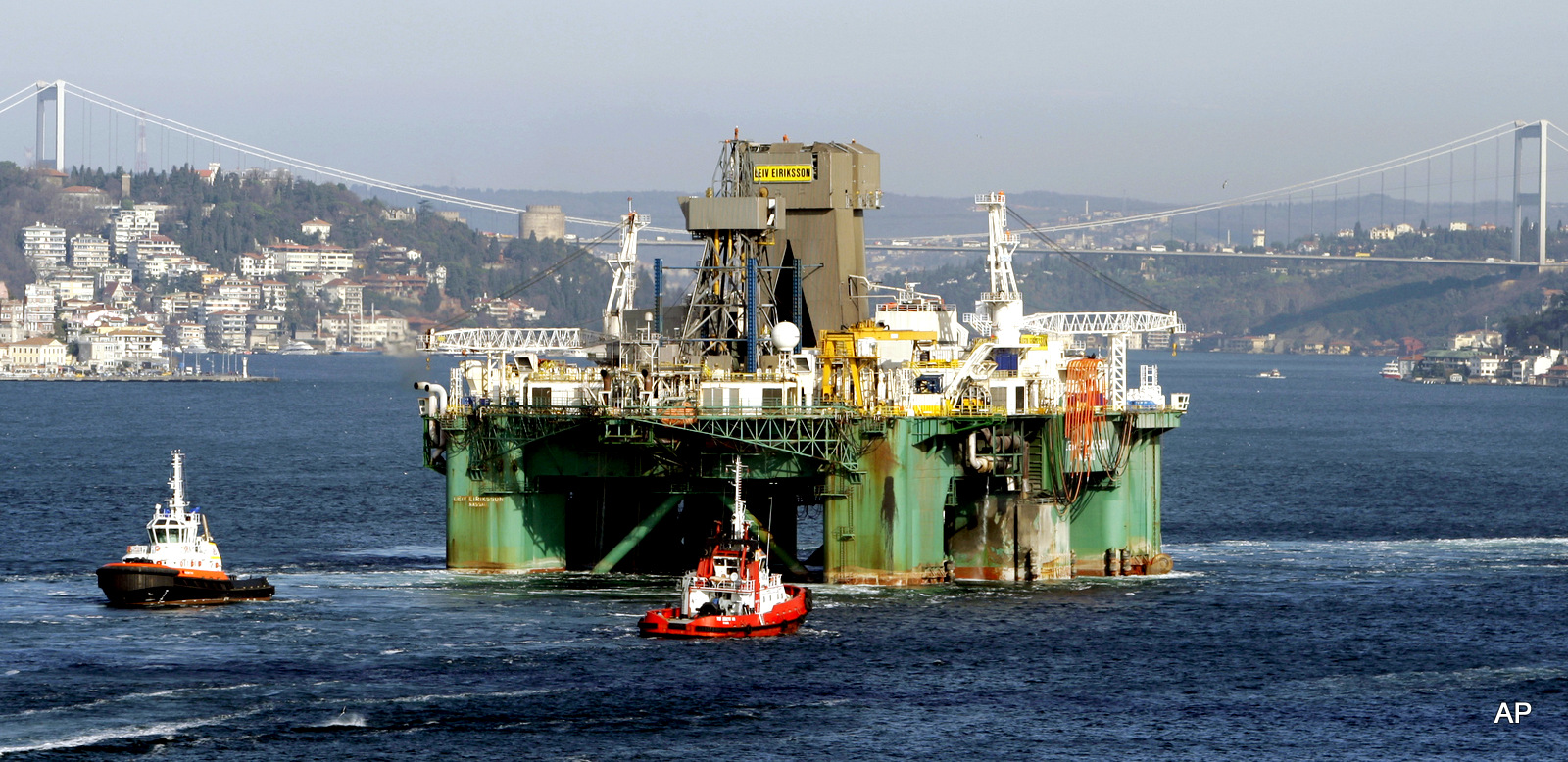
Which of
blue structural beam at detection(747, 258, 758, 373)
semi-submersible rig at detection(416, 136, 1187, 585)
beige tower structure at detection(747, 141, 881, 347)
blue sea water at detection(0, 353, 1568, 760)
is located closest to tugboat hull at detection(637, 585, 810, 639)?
blue sea water at detection(0, 353, 1568, 760)

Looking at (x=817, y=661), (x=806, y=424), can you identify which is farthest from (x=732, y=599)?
(x=806, y=424)

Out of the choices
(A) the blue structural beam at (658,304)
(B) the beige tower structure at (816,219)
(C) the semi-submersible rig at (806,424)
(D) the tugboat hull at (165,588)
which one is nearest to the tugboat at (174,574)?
(D) the tugboat hull at (165,588)

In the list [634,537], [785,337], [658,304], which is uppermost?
[658,304]

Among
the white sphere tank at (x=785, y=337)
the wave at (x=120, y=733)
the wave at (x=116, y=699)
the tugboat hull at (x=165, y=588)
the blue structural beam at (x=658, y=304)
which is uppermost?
the blue structural beam at (x=658, y=304)

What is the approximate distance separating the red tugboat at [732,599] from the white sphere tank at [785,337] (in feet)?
26.2

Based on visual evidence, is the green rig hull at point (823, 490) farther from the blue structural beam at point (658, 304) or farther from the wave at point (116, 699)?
the wave at point (116, 699)

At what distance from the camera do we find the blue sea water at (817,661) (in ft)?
146

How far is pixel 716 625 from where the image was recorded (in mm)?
54094

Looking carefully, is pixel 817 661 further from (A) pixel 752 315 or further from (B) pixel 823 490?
(A) pixel 752 315

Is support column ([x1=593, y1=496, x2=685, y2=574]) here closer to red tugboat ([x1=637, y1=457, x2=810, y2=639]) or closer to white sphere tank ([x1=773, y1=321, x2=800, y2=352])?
white sphere tank ([x1=773, y1=321, x2=800, y2=352])

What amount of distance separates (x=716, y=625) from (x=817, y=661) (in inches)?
146

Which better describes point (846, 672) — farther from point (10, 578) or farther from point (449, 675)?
point (10, 578)

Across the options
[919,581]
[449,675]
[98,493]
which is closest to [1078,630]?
[919,581]

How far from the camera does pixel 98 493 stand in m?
95.8
